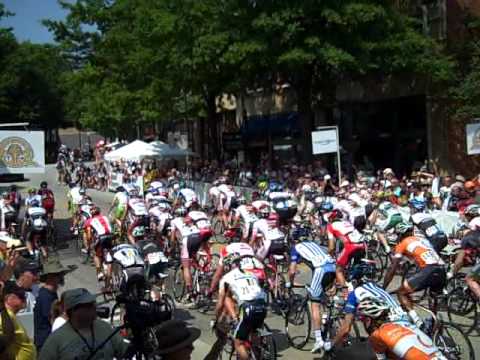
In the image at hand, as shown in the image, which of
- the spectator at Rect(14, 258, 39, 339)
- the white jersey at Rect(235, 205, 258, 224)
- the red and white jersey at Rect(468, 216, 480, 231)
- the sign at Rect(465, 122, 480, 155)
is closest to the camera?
the spectator at Rect(14, 258, 39, 339)

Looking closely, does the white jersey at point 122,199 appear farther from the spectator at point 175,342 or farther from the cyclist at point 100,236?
the spectator at point 175,342

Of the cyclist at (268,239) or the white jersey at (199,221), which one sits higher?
the white jersey at (199,221)

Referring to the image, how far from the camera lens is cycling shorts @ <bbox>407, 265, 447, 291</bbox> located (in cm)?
940

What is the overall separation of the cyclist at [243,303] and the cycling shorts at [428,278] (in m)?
2.29

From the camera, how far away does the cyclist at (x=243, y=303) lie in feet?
27.3

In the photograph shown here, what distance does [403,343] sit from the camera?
571 cm

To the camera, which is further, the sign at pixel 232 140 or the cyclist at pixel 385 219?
the sign at pixel 232 140

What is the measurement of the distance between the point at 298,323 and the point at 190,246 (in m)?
3.43

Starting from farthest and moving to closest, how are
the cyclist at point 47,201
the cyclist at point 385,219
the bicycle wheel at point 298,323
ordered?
Answer: 1. the cyclist at point 47,201
2. the cyclist at point 385,219
3. the bicycle wheel at point 298,323

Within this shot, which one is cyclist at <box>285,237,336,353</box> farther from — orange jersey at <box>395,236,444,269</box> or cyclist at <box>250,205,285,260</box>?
cyclist at <box>250,205,285,260</box>

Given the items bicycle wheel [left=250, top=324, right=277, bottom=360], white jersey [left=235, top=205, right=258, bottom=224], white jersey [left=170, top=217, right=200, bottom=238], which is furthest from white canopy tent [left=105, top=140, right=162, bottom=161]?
bicycle wheel [left=250, top=324, right=277, bottom=360]

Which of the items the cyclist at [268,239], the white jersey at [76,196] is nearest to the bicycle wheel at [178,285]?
the cyclist at [268,239]

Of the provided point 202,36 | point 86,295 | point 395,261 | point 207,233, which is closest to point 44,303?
point 86,295

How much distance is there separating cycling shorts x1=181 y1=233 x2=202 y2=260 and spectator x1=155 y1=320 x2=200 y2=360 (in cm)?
864
